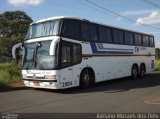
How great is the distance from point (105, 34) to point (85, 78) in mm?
3717

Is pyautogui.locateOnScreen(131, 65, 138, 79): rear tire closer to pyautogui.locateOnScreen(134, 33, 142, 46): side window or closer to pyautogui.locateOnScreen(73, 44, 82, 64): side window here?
pyautogui.locateOnScreen(134, 33, 142, 46): side window

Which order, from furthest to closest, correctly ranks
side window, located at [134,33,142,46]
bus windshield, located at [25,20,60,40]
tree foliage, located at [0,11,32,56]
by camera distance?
1. tree foliage, located at [0,11,32,56]
2. side window, located at [134,33,142,46]
3. bus windshield, located at [25,20,60,40]

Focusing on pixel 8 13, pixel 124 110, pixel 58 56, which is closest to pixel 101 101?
pixel 124 110

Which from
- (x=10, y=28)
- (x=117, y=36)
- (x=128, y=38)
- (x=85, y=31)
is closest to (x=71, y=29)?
(x=85, y=31)

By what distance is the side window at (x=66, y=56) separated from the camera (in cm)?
1497

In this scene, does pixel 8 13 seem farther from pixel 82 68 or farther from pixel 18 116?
pixel 18 116

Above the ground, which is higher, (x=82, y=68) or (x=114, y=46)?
(x=114, y=46)

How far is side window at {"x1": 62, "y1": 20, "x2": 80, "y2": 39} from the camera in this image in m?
15.4

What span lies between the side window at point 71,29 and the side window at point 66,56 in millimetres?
627

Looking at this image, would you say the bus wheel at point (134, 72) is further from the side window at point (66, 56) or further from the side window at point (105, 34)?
the side window at point (66, 56)

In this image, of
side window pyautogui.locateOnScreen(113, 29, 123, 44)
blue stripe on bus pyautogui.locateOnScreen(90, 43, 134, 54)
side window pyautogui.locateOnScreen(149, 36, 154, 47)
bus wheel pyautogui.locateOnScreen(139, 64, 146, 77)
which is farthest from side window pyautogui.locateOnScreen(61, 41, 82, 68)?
side window pyautogui.locateOnScreen(149, 36, 154, 47)

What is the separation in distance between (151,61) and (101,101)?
1509 cm

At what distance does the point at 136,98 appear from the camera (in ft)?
43.4

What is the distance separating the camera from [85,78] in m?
16.8
